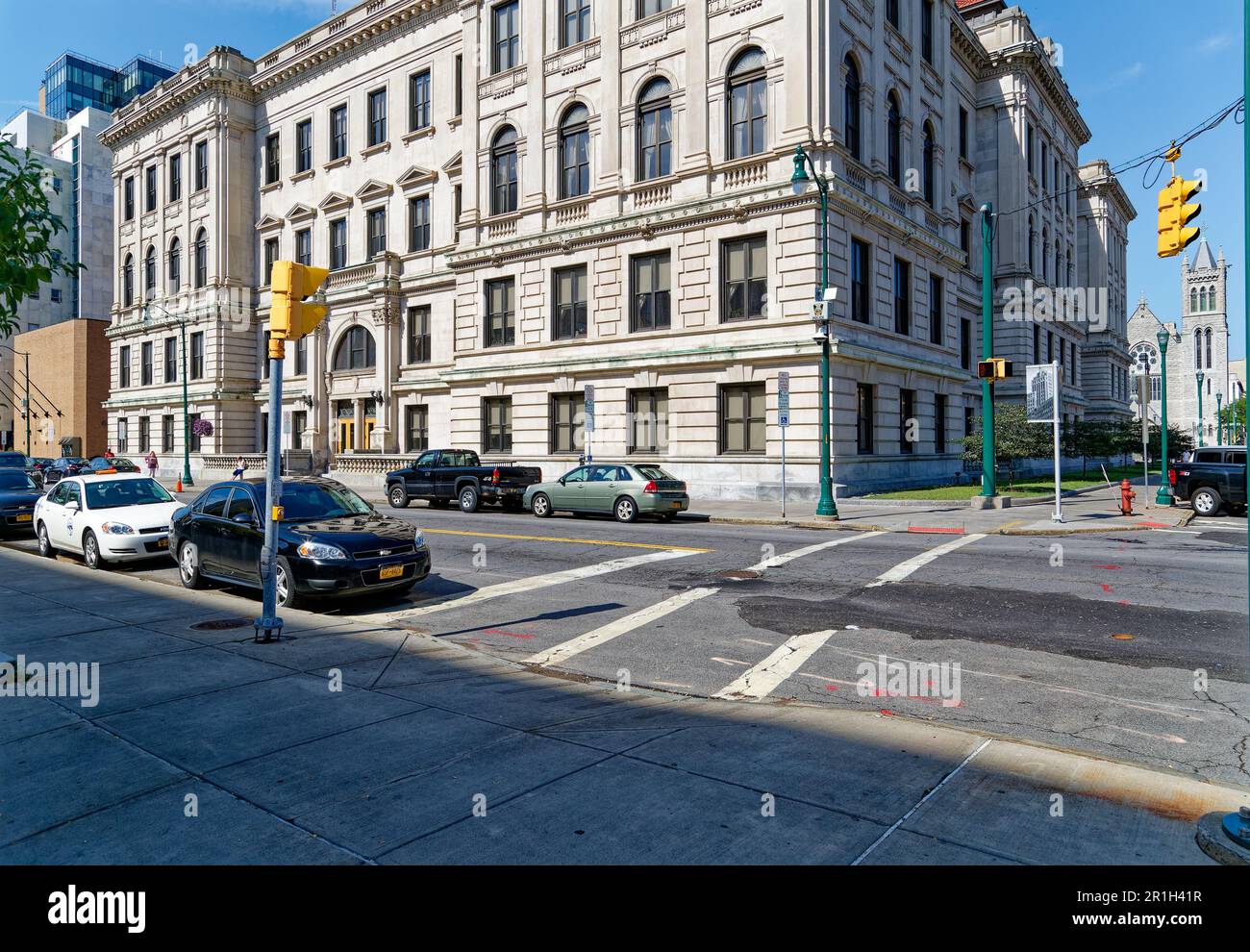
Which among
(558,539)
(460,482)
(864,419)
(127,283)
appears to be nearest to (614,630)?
(558,539)

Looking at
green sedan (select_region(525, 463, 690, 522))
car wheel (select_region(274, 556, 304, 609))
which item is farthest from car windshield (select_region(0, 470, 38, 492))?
car wheel (select_region(274, 556, 304, 609))

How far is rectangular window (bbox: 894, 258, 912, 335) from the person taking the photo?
104ft

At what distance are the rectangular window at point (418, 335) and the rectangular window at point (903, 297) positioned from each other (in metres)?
23.5

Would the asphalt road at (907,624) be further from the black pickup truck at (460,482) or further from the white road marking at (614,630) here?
the black pickup truck at (460,482)

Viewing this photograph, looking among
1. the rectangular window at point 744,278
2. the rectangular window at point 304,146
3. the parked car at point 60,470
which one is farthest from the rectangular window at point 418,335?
the parked car at point 60,470

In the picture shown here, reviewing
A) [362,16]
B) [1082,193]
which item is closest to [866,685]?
[362,16]

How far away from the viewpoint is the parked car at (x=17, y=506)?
58.9ft

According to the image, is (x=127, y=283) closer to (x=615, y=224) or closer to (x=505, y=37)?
(x=505, y=37)

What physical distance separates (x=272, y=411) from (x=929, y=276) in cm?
3207

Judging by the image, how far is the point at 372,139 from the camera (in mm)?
43312

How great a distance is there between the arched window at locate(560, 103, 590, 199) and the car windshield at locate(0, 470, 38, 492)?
21377mm

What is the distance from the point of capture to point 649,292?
30.0 meters
